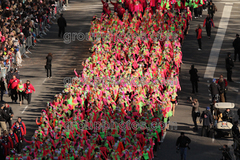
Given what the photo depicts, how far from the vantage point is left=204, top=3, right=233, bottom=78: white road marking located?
39000mm

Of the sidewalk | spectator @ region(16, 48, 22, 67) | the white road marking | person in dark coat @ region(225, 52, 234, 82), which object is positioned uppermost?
person in dark coat @ region(225, 52, 234, 82)

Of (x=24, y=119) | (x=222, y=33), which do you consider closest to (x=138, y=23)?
(x=222, y=33)

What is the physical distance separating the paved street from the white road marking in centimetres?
26

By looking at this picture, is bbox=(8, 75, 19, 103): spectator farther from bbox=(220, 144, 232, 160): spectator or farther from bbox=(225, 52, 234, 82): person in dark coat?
bbox=(220, 144, 232, 160): spectator

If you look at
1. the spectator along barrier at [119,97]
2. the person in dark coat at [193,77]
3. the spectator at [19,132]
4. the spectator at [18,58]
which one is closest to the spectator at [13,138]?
the spectator at [19,132]

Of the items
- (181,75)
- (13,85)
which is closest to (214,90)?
(181,75)

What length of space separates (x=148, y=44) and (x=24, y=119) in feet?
32.6

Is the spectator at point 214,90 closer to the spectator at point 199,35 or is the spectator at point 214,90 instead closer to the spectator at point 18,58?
the spectator at point 199,35

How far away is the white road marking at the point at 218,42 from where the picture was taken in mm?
39000

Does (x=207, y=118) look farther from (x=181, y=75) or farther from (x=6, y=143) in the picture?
(x=6, y=143)

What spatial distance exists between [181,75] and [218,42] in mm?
6889

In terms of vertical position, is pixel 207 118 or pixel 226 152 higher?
pixel 226 152

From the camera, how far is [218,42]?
43.9m

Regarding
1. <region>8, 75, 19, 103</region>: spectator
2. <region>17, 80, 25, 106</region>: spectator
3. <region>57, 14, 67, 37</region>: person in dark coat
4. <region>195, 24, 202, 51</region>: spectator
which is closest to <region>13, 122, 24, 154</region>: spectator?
<region>17, 80, 25, 106</region>: spectator
